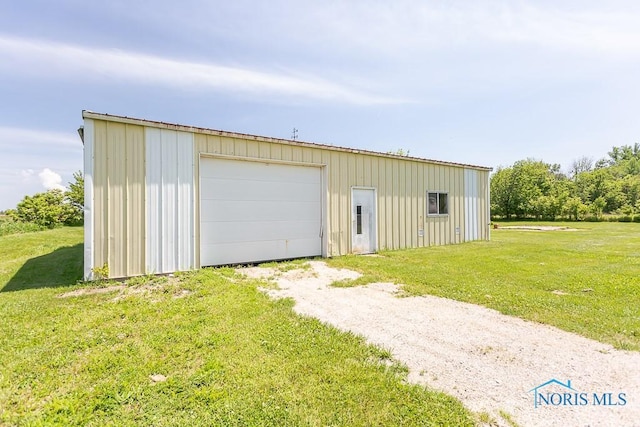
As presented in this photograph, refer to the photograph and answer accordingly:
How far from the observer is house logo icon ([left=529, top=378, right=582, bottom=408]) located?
217 cm

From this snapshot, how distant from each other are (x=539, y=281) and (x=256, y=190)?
6.22m

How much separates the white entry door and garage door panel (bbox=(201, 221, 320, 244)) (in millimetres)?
1258

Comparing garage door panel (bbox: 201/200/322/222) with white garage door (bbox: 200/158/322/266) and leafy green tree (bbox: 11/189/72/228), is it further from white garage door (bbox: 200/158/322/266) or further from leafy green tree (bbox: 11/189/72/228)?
leafy green tree (bbox: 11/189/72/228)

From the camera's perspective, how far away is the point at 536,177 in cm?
3569

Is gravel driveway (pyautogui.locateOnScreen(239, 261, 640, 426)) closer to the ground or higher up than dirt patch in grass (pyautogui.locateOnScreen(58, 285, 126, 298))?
closer to the ground

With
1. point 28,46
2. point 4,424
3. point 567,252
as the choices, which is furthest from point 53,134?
point 567,252

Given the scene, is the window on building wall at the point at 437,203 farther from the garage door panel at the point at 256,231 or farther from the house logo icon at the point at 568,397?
the house logo icon at the point at 568,397

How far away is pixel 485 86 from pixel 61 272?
13077 millimetres

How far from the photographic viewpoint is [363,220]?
927cm

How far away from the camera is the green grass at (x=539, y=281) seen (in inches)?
146

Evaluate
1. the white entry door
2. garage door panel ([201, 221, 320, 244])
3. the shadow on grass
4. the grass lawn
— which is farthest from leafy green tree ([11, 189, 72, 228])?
the white entry door

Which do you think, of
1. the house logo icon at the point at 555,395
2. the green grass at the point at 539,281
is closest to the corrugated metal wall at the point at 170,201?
the green grass at the point at 539,281

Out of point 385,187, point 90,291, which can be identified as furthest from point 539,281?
point 90,291

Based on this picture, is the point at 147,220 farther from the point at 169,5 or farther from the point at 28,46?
the point at 28,46
